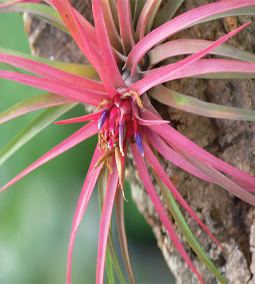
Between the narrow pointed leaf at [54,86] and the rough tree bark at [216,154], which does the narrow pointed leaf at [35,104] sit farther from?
the rough tree bark at [216,154]

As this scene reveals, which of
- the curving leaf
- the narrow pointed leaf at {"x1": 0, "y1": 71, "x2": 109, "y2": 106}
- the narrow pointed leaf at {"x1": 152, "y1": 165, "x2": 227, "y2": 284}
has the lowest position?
the narrow pointed leaf at {"x1": 152, "y1": 165, "x2": 227, "y2": 284}

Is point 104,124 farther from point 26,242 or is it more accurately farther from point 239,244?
point 26,242

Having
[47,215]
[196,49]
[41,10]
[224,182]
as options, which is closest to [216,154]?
[224,182]

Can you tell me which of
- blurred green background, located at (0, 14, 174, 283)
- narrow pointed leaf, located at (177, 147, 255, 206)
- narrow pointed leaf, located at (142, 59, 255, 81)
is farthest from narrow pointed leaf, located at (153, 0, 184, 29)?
blurred green background, located at (0, 14, 174, 283)

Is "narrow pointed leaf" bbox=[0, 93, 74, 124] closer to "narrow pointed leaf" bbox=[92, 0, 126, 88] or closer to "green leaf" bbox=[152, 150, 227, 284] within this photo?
"narrow pointed leaf" bbox=[92, 0, 126, 88]

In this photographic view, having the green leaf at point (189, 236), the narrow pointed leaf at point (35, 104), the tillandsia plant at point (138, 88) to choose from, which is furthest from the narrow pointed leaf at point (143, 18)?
the green leaf at point (189, 236)

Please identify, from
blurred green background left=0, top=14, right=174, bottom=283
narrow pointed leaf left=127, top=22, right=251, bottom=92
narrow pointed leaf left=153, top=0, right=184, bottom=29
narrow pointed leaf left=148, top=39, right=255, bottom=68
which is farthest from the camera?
blurred green background left=0, top=14, right=174, bottom=283

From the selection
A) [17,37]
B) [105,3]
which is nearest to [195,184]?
[105,3]
